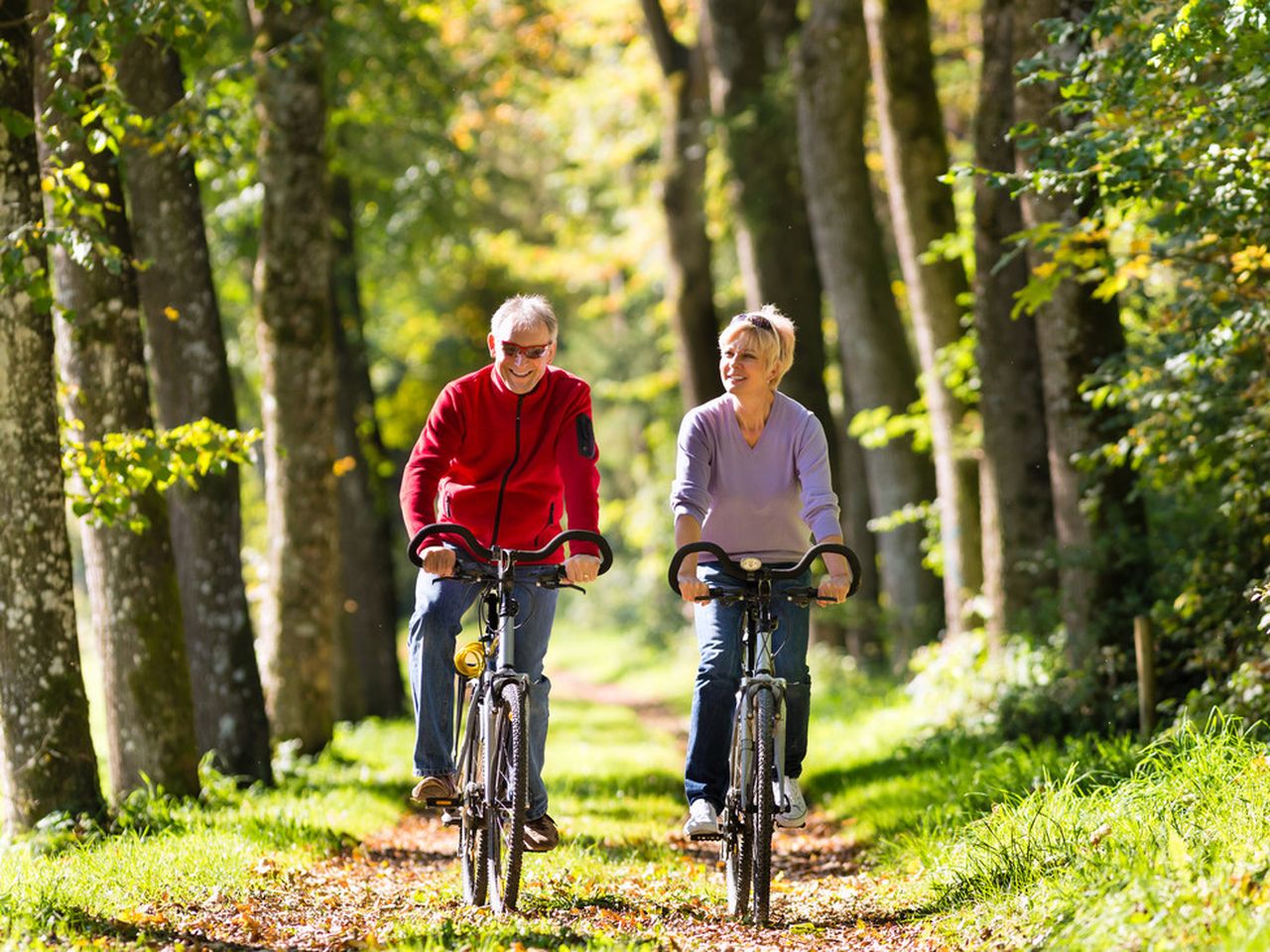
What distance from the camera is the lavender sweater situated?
20.9 feet

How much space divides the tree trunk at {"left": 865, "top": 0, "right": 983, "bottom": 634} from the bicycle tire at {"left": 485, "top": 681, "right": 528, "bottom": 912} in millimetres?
8396

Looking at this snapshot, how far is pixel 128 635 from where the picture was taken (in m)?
8.87

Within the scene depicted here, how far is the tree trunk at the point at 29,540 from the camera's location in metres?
7.45

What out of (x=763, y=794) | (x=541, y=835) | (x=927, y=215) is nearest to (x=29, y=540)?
(x=541, y=835)

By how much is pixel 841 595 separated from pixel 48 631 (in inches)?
153

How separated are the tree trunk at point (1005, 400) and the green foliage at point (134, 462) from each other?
571 cm

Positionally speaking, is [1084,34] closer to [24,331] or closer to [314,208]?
[24,331]

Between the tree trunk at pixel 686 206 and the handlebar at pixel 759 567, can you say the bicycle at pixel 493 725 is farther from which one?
the tree trunk at pixel 686 206

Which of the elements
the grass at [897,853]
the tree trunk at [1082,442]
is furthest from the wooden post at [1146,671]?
the tree trunk at [1082,442]

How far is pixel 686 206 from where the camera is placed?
2047cm

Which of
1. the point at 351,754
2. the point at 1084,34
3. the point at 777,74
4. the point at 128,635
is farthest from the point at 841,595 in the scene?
the point at 777,74

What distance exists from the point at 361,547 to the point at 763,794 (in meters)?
12.7

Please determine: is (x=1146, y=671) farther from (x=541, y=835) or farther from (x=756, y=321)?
(x=541, y=835)

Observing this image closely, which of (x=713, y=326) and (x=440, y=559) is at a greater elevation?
(x=713, y=326)
